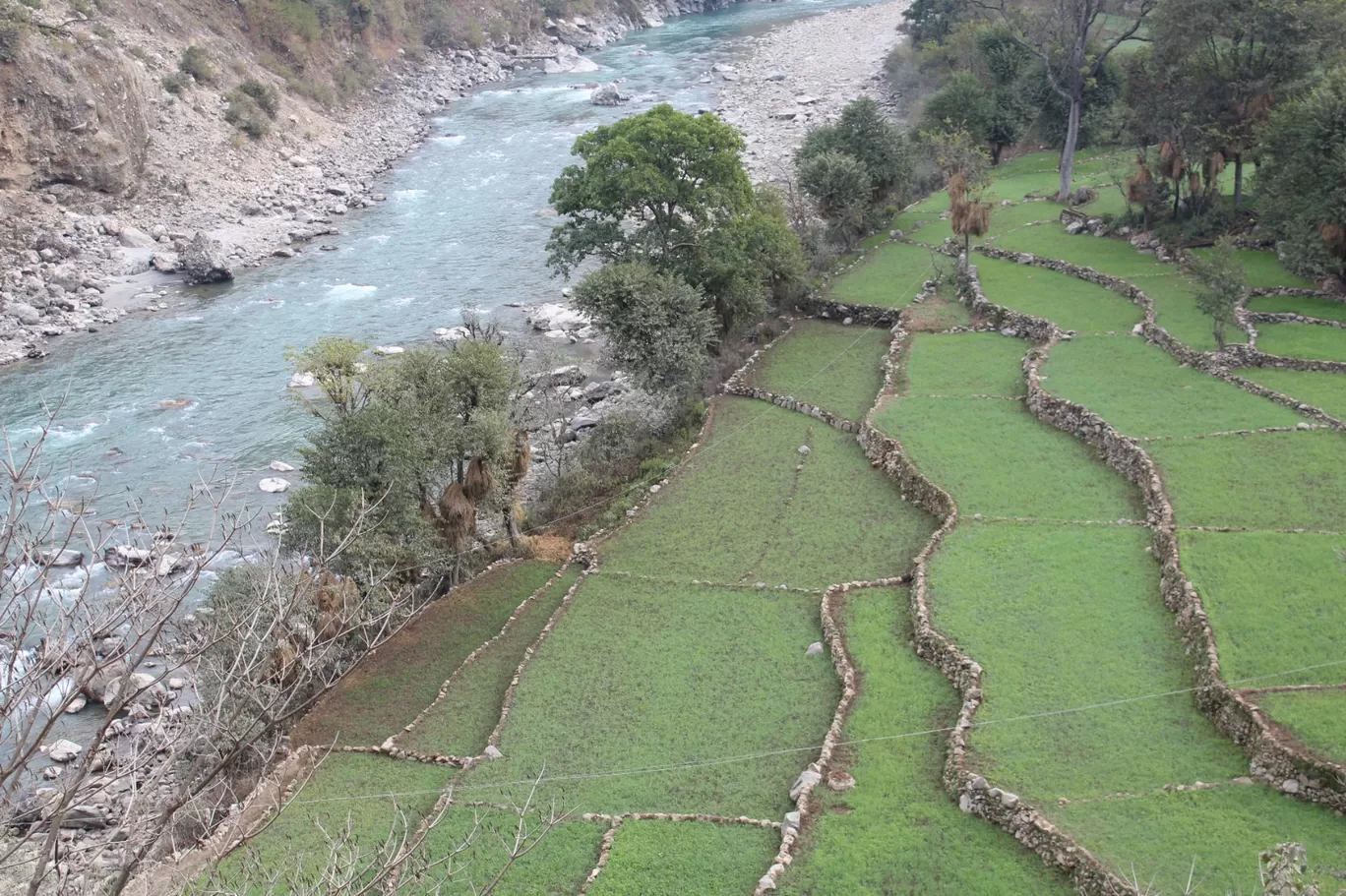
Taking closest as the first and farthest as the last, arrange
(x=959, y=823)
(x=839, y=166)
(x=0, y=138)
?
(x=959, y=823)
(x=839, y=166)
(x=0, y=138)

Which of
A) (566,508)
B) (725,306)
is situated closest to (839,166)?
(725,306)

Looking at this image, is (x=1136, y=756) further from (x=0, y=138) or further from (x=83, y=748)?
(x=0, y=138)

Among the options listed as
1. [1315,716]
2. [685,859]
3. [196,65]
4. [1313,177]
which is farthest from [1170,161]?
[196,65]

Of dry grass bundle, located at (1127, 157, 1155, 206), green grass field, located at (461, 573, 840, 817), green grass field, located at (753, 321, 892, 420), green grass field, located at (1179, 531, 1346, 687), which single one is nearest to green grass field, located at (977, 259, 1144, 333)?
Answer: green grass field, located at (753, 321, 892, 420)

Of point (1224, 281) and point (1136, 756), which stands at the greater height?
point (1224, 281)

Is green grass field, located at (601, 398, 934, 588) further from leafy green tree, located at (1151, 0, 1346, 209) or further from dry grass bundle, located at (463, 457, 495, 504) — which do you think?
leafy green tree, located at (1151, 0, 1346, 209)

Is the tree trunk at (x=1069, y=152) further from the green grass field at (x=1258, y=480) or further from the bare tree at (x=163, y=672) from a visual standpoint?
the bare tree at (x=163, y=672)
